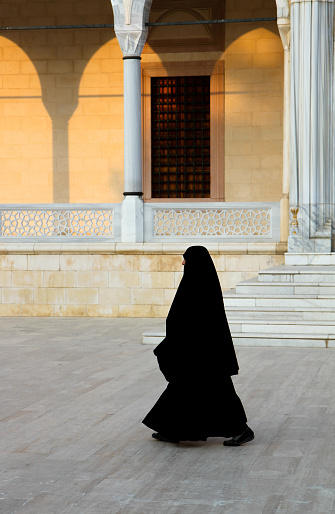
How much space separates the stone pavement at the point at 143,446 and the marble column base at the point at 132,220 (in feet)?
14.3

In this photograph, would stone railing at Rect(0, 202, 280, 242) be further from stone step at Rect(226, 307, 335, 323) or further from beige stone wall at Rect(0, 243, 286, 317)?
stone step at Rect(226, 307, 335, 323)

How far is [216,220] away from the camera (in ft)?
42.2

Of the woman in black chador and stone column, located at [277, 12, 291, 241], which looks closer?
the woman in black chador

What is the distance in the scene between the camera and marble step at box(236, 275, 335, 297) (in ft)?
34.3

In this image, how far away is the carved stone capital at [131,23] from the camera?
1288cm

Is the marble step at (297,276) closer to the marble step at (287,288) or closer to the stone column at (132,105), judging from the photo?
the marble step at (287,288)

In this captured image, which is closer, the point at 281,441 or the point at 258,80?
the point at 281,441

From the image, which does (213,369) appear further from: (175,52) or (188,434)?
(175,52)

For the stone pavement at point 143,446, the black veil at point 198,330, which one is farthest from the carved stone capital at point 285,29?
the black veil at point 198,330

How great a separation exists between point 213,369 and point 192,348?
0.18 meters

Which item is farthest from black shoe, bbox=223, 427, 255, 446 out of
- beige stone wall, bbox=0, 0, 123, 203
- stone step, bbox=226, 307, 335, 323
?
beige stone wall, bbox=0, 0, 123, 203

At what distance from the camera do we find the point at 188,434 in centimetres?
497

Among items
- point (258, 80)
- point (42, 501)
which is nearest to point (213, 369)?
point (42, 501)

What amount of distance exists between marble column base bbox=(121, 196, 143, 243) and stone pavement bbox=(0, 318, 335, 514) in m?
4.36
